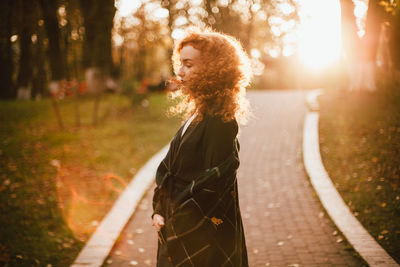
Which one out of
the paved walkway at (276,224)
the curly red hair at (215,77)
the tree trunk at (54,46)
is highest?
the tree trunk at (54,46)

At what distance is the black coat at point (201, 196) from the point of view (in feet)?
7.42

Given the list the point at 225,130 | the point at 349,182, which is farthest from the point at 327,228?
the point at 225,130

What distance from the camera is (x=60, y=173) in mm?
7492

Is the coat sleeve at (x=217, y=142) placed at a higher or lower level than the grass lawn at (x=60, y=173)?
higher

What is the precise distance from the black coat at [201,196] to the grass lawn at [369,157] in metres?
2.76

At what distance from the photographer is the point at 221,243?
242cm

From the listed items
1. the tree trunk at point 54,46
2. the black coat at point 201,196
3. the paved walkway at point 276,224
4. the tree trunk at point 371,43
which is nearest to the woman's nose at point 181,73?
the black coat at point 201,196

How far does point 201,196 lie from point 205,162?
0.70ft

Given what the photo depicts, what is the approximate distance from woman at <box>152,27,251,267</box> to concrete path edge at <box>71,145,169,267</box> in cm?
229

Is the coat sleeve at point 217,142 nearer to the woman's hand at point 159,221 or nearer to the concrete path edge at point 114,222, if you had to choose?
the woman's hand at point 159,221

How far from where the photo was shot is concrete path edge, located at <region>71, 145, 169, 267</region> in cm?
435

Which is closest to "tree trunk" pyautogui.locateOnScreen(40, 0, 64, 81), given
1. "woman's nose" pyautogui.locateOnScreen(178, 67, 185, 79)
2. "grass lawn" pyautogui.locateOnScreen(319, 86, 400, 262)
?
"grass lawn" pyautogui.locateOnScreen(319, 86, 400, 262)

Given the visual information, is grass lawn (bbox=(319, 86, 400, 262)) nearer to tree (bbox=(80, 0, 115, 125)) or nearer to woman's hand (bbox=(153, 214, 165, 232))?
woman's hand (bbox=(153, 214, 165, 232))

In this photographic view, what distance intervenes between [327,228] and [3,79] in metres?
21.2
